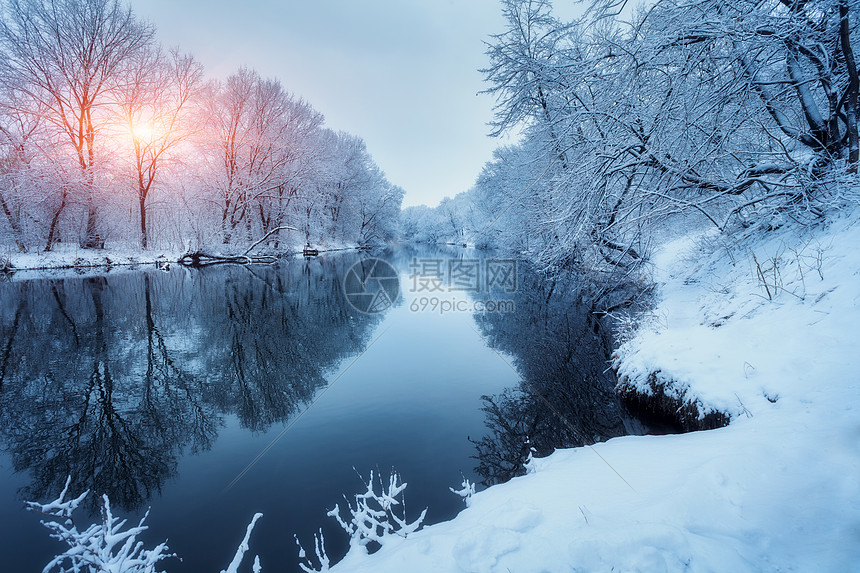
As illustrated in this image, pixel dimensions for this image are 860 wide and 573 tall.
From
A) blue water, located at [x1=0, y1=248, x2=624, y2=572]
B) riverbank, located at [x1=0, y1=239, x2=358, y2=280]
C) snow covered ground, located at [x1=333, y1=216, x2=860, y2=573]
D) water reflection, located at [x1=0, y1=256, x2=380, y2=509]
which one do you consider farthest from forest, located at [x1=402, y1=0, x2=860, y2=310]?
riverbank, located at [x1=0, y1=239, x2=358, y2=280]

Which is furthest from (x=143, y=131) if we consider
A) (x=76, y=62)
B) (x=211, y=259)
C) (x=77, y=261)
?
(x=77, y=261)

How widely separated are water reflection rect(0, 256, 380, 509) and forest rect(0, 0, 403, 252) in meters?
11.3

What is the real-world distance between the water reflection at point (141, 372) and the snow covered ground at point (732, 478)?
358 centimetres

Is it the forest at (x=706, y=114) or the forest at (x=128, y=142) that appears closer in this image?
the forest at (x=706, y=114)

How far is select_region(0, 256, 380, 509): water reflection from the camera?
13.6 ft

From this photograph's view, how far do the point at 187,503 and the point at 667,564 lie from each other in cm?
420

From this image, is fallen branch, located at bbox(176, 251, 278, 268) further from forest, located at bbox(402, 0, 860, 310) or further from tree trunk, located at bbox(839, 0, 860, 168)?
tree trunk, located at bbox(839, 0, 860, 168)

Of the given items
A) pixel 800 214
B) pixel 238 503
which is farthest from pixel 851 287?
pixel 238 503

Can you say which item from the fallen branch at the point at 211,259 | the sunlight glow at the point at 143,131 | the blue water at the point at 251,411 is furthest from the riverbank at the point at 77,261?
the blue water at the point at 251,411

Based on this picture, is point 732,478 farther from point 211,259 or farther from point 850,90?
point 211,259

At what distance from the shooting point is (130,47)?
22391 millimetres

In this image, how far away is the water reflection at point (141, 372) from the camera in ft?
13.6

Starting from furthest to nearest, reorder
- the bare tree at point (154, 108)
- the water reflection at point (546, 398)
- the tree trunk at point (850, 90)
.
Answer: the bare tree at point (154, 108) < the water reflection at point (546, 398) < the tree trunk at point (850, 90)

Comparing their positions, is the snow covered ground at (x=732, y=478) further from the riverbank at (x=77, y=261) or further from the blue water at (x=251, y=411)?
the riverbank at (x=77, y=261)
